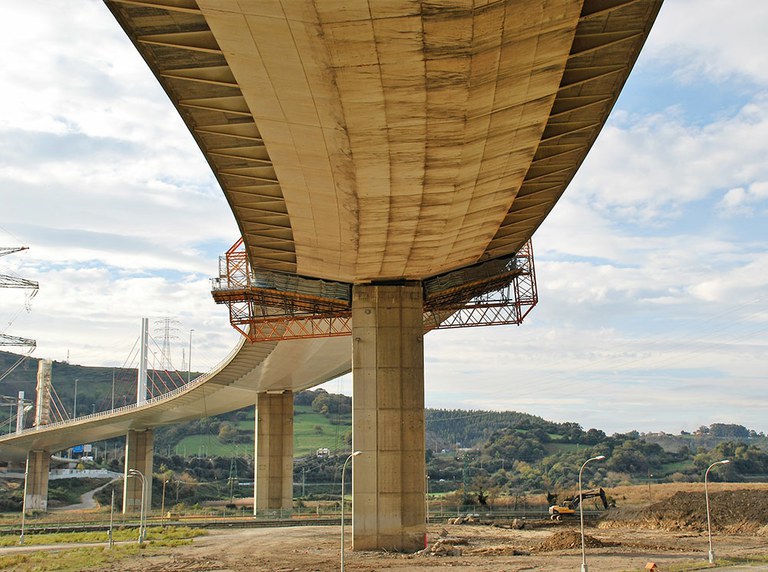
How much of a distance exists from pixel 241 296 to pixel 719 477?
150505 mm

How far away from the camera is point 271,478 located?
97.1m

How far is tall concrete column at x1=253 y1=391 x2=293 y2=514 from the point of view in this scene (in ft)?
317

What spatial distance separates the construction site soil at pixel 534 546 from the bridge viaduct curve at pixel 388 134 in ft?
14.5

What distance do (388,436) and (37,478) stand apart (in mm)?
104177

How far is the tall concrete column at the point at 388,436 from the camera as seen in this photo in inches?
1811

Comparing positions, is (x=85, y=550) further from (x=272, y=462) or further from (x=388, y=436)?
(x=272, y=462)

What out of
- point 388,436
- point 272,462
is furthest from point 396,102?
point 272,462

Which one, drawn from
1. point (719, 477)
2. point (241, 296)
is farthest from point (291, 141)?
point (719, 477)

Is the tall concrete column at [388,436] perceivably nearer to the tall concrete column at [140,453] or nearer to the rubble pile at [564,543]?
the rubble pile at [564,543]

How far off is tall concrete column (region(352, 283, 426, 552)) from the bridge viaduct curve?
77 mm

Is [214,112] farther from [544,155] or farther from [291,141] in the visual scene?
[544,155]

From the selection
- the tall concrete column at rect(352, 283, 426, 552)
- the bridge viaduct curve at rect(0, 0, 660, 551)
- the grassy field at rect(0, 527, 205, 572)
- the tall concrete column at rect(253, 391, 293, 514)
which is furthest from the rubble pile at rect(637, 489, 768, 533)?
the tall concrete column at rect(253, 391, 293, 514)

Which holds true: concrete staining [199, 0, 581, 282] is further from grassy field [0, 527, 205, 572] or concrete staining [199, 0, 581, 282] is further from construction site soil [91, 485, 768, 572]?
grassy field [0, 527, 205, 572]

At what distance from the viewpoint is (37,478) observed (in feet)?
438
